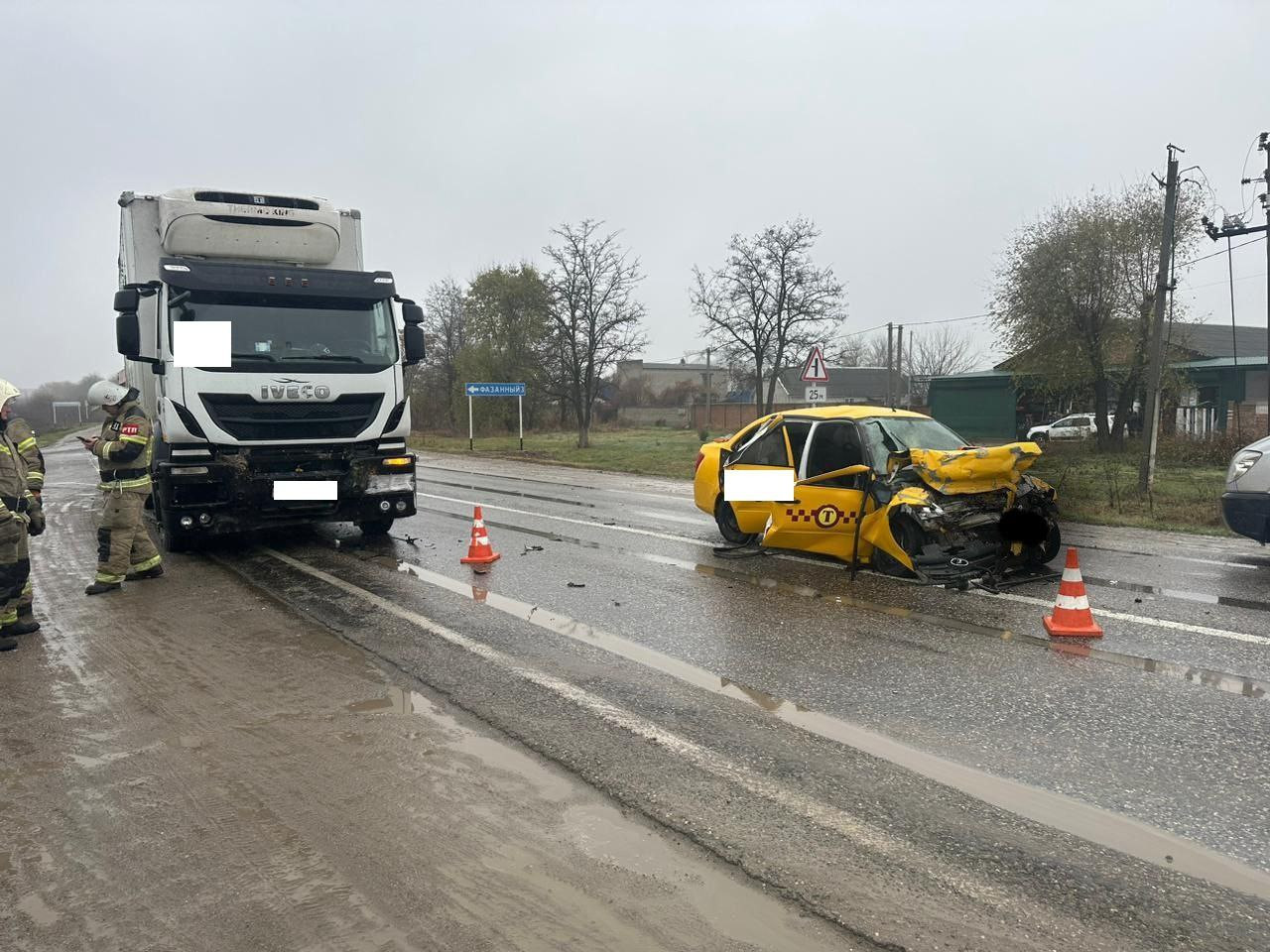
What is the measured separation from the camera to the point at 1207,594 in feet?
23.7

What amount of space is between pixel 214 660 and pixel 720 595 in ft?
12.1

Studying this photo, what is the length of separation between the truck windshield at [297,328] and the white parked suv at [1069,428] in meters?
22.4

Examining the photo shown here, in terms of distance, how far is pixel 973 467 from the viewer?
733 cm

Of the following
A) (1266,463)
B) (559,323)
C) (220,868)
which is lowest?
(220,868)

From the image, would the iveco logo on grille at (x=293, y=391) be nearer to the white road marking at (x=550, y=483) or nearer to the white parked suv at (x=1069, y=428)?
the white road marking at (x=550, y=483)

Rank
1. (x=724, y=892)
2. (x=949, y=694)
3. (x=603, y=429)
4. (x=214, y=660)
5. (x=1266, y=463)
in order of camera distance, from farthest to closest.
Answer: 1. (x=603, y=429)
2. (x=1266, y=463)
3. (x=214, y=660)
4. (x=949, y=694)
5. (x=724, y=892)

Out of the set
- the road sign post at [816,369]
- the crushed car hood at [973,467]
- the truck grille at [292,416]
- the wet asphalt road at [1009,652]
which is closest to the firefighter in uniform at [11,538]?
the truck grille at [292,416]

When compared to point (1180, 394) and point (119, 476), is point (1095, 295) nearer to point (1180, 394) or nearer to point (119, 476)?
point (1180, 394)

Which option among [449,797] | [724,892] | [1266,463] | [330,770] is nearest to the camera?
[724,892]

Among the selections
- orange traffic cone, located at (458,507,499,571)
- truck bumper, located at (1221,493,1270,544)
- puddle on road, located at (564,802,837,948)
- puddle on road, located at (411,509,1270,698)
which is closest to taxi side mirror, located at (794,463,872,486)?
puddle on road, located at (411,509,1270,698)

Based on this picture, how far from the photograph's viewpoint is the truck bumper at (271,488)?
862 centimetres

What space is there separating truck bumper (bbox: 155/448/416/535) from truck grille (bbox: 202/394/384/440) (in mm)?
188

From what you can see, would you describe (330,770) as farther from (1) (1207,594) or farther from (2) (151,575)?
(1) (1207,594)

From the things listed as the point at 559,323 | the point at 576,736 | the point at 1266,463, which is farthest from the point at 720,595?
the point at 559,323
